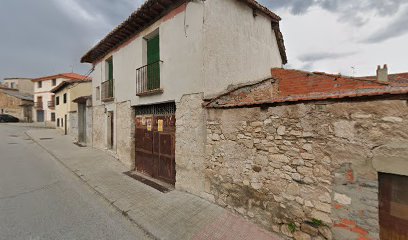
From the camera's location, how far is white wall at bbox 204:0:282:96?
516 centimetres

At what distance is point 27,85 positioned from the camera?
156ft

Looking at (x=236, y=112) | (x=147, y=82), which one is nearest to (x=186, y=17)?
(x=147, y=82)

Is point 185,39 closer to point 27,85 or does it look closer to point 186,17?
point 186,17

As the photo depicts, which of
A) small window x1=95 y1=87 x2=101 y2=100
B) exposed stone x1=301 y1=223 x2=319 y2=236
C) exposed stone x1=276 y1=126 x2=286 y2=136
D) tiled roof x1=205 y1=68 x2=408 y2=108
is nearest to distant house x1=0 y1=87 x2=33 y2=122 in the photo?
small window x1=95 y1=87 x2=101 y2=100

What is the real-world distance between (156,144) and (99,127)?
605cm

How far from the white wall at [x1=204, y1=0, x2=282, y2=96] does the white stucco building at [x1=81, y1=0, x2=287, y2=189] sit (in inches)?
1.0

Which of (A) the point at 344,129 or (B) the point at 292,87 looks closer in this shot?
(A) the point at 344,129

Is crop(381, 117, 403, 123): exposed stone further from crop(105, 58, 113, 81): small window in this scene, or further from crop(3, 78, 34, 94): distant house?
crop(3, 78, 34, 94): distant house

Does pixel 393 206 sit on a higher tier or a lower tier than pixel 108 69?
lower

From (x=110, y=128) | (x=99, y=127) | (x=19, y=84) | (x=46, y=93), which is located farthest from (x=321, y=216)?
(x=19, y=84)

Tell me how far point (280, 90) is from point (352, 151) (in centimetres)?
554

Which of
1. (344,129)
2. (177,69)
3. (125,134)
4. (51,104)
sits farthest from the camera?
(51,104)

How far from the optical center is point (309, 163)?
3293 mm

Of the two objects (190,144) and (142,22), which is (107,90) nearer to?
(142,22)
